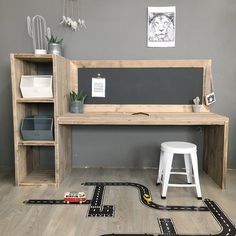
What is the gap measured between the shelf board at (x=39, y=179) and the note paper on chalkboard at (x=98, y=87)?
104 centimetres

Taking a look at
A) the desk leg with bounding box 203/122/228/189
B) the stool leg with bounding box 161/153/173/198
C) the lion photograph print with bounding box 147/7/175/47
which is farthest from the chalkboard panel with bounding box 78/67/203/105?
the stool leg with bounding box 161/153/173/198

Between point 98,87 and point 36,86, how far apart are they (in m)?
0.76

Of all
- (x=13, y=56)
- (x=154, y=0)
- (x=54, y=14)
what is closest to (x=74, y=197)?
(x=13, y=56)

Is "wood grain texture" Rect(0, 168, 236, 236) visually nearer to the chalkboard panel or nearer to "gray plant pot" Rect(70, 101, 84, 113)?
"gray plant pot" Rect(70, 101, 84, 113)

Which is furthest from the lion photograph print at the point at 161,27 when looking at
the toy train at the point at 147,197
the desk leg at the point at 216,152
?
the toy train at the point at 147,197

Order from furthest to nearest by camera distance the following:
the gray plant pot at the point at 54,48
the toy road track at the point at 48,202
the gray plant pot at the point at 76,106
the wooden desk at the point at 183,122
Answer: the gray plant pot at the point at 76,106 → the gray plant pot at the point at 54,48 → the wooden desk at the point at 183,122 → the toy road track at the point at 48,202

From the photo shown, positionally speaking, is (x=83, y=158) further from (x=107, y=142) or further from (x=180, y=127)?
(x=180, y=127)

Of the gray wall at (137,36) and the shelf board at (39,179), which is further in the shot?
the gray wall at (137,36)

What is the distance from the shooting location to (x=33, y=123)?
9.41 feet

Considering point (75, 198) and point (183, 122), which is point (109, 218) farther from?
point (183, 122)

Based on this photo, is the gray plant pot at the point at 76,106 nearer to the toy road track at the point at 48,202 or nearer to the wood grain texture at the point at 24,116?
the wood grain texture at the point at 24,116

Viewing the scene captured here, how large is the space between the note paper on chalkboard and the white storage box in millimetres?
620

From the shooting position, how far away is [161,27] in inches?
120

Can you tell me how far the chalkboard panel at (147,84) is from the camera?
3.09m
